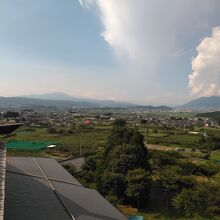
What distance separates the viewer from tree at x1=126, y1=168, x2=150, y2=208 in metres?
20.9

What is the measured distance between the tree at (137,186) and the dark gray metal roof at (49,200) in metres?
6.90

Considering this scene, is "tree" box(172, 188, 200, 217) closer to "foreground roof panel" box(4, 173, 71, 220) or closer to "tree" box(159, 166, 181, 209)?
"tree" box(159, 166, 181, 209)

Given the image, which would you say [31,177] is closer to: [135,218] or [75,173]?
[135,218]

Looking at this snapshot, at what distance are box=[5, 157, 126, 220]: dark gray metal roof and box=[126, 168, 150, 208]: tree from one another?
690 cm

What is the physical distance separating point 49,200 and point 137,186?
35.5 ft

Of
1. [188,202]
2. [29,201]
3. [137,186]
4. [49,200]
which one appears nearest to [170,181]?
[137,186]

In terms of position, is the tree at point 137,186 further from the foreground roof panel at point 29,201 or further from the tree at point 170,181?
the foreground roof panel at point 29,201

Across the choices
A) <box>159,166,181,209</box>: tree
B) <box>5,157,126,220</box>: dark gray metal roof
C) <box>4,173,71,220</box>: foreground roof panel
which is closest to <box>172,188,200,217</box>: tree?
<box>159,166,181,209</box>: tree

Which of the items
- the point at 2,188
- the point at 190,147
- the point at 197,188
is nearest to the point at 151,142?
the point at 190,147

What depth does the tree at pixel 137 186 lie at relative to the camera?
20.9 metres

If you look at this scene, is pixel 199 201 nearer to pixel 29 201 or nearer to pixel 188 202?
pixel 188 202

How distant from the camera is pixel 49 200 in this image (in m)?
10.8

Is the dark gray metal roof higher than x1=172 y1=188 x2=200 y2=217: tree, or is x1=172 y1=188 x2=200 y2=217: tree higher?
the dark gray metal roof

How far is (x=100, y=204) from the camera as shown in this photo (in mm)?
12594
